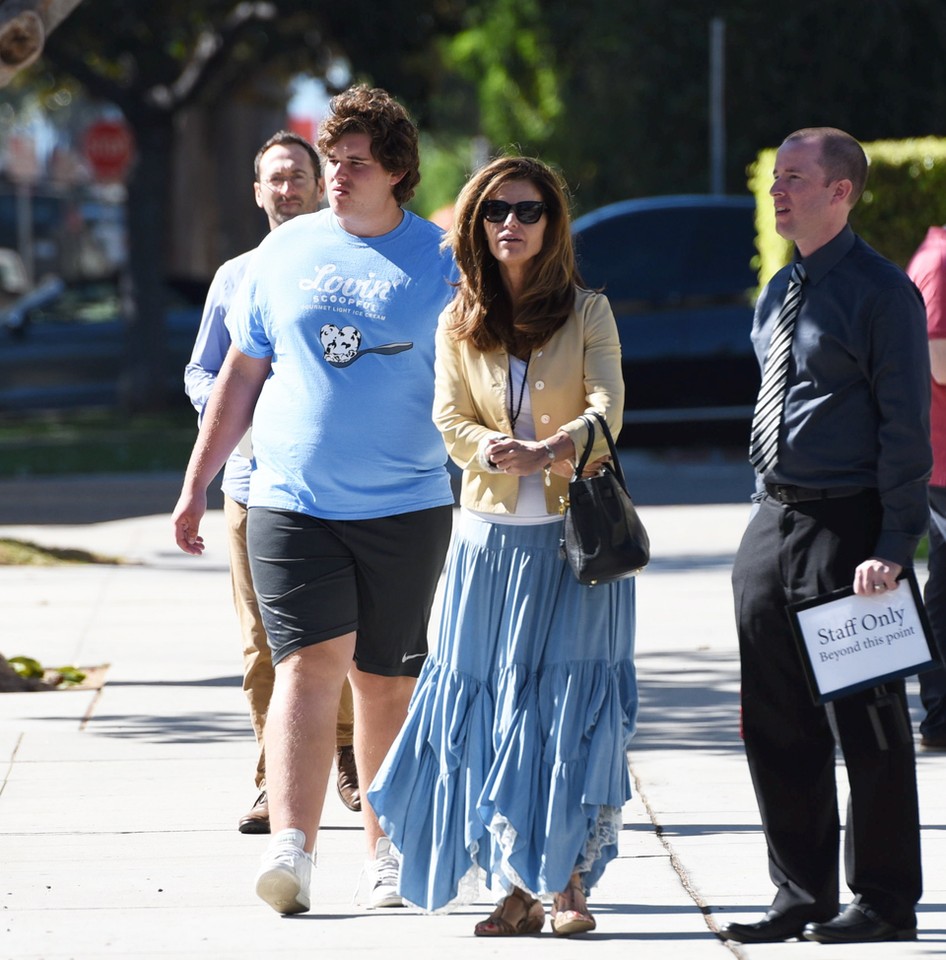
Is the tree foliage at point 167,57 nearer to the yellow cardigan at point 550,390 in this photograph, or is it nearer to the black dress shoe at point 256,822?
the black dress shoe at point 256,822

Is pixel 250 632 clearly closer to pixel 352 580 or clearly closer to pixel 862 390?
pixel 352 580

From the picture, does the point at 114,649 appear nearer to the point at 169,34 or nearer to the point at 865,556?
the point at 865,556

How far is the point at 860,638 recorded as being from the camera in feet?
14.1

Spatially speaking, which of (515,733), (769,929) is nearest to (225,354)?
(515,733)

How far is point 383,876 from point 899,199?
1076 cm

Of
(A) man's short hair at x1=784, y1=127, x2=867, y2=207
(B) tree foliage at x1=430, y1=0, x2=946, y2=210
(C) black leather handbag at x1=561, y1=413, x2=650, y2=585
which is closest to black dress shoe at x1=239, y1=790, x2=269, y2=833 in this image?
(C) black leather handbag at x1=561, y1=413, x2=650, y2=585

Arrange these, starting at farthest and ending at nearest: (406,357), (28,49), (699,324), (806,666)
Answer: (699,324) → (28,49) → (406,357) → (806,666)

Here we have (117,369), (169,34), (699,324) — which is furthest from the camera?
(117,369)

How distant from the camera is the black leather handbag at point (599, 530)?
431 centimetres

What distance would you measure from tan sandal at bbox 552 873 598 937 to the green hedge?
33.7 ft

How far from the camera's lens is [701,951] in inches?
173

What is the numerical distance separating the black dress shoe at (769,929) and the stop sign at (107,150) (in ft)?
81.6

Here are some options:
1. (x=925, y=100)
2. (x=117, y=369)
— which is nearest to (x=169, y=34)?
(x=117, y=369)

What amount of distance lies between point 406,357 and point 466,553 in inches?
20.8
